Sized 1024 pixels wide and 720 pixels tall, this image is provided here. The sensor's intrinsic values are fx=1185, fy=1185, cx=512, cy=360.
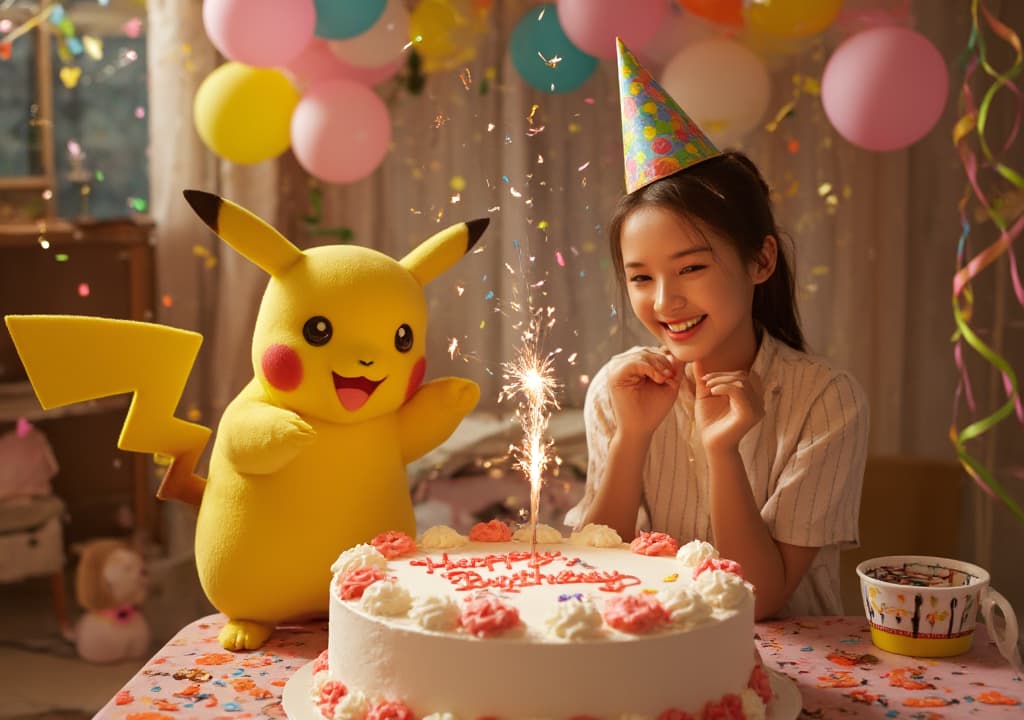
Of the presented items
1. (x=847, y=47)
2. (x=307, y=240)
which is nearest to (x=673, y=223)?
(x=847, y=47)

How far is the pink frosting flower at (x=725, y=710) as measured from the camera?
1088 millimetres

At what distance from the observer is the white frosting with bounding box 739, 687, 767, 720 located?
1114 mm

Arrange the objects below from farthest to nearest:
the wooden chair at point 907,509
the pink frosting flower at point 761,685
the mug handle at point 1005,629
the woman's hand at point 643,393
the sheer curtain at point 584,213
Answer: the sheer curtain at point 584,213, the wooden chair at point 907,509, the woman's hand at point 643,393, the mug handle at point 1005,629, the pink frosting flower at point 761,685

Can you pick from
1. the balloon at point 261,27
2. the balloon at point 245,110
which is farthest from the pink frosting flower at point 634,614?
the balloon at point 245,110

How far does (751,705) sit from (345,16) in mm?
1835

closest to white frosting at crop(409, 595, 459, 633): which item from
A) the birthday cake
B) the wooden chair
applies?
the birthday cake

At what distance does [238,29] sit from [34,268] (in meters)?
1.46

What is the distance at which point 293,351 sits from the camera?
4.49 ft

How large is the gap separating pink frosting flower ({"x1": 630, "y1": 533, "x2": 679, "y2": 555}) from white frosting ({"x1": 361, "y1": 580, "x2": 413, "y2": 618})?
31 centimetres

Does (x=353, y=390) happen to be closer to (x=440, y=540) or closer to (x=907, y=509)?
(x=440, y=540)

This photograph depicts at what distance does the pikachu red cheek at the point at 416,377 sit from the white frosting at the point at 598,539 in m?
0.27

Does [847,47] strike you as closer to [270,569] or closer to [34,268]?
[270,569]

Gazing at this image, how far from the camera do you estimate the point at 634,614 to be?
1.07 meters

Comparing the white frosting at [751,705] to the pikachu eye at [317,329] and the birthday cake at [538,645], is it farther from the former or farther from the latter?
the pikachu eye at [317,329]
